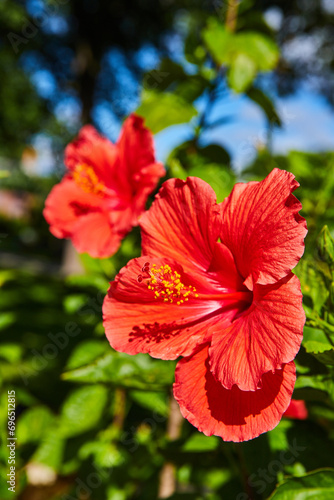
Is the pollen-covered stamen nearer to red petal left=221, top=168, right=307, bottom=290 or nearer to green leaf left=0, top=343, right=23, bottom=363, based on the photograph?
red petal left=221, top=168, right=307, bottom=290

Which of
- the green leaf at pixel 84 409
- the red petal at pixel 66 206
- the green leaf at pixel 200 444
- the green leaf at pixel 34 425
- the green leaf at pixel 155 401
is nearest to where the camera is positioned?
the green leaf at pixel 200 444

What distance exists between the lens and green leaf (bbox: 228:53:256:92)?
1517 millimetres

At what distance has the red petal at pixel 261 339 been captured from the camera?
75 cm

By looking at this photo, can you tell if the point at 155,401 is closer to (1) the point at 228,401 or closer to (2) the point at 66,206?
(2) the point at 66,206

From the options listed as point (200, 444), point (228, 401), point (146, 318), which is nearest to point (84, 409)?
point (200, 444)

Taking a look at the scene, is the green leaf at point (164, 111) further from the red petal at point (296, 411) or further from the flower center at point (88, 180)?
the red petal at point (296, 411)

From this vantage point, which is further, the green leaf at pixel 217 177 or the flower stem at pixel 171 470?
the flower stem at pixel 171 470

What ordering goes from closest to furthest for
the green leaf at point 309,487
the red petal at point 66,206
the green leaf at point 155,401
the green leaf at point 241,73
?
the green leaf at point 309,487
the red petal at point 66,206
the green leaf at point 241,73
the green leaf at point 155,401

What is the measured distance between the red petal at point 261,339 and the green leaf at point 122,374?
0.37 m

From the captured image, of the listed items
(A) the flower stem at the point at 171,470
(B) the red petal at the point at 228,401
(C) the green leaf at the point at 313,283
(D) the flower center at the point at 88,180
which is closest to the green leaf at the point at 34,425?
(A) the flower stem at the point at 171,470

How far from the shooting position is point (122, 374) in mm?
1205

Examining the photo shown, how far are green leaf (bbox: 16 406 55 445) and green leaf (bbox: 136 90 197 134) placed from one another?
1433 mm

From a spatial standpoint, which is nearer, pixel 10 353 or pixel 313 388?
pixel 313 388

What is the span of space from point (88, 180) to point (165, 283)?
586 millimetres
